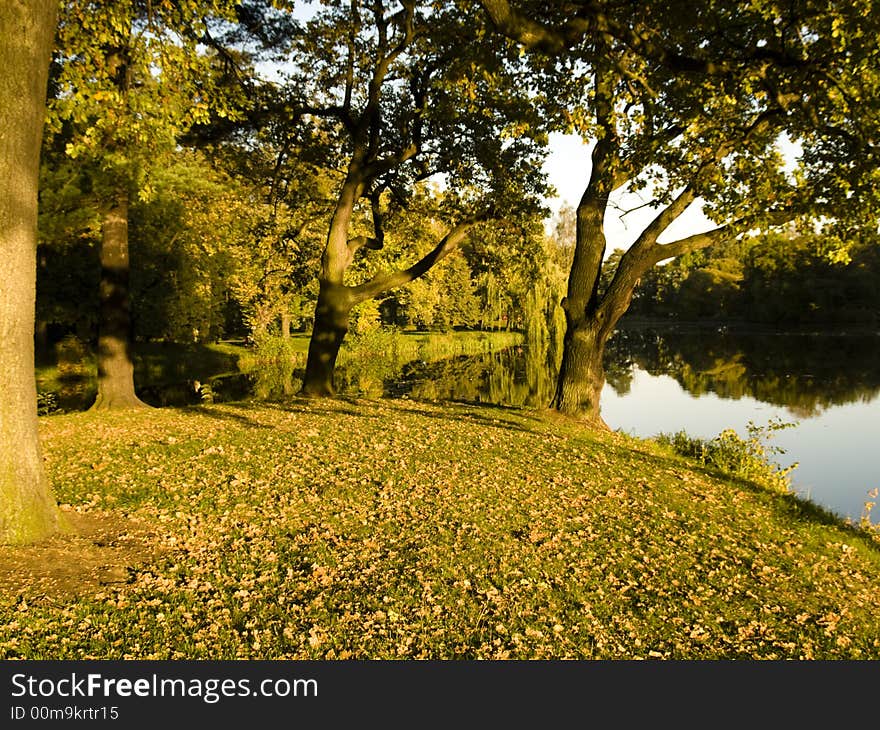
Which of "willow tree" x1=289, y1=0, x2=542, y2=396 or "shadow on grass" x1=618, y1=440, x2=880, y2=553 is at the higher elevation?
"willow tree" x1=289, y1=0, x2=542, y2=396

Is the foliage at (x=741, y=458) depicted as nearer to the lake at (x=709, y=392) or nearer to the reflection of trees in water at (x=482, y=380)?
the lake at (x=709, y=392)

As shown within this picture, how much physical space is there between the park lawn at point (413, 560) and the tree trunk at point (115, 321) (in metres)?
3.89

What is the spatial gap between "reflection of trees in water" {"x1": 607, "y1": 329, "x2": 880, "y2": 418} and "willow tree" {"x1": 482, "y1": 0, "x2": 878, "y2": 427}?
54.7ft

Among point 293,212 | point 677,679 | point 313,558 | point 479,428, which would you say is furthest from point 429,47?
point 677,679

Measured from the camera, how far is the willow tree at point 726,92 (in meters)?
7.24

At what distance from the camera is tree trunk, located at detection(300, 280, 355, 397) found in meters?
15.5

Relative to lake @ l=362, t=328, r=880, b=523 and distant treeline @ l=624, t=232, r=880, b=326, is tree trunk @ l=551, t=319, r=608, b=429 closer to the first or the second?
lake @ l=362, t=328, r=880, b=523

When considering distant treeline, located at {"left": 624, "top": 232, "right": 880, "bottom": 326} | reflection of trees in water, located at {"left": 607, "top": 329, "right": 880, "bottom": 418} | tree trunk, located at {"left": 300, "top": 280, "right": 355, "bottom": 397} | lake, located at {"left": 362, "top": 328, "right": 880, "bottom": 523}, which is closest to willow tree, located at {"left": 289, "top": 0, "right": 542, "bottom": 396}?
tree trunk, located at {"left": 300, "top": 280, "right": 355, "bottom": 397}

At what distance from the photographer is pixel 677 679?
166 inches

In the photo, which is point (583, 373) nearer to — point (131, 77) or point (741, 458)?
point (741, 458)

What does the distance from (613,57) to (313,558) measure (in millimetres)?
7906

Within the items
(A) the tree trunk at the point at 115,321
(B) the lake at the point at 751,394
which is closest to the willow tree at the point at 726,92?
(B) the lake at the point at 751,394

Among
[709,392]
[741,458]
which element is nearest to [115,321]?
[741,458]

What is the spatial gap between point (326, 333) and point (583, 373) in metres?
7.15
